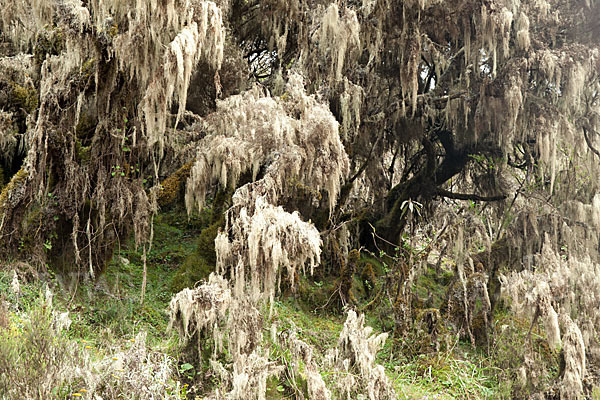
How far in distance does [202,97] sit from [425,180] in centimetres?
419

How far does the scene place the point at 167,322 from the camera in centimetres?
600

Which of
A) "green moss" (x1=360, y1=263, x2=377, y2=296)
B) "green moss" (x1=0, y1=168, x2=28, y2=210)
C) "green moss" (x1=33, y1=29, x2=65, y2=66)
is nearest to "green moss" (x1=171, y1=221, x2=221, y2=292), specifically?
"green moss" (x1=0, y1=168, x2=28, y2=210)

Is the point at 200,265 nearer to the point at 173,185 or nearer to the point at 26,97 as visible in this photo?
the point at 173,185

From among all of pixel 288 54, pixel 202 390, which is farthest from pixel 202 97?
pixel 202 390

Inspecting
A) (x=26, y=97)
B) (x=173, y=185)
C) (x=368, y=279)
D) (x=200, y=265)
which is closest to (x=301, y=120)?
(x=173, y=185)

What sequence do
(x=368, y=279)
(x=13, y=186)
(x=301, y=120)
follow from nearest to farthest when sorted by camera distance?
1. (x=13, y=186)
2. (x=301, y=120)
3. (x=368, y=279)

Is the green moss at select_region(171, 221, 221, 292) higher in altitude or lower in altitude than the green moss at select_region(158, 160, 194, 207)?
lower

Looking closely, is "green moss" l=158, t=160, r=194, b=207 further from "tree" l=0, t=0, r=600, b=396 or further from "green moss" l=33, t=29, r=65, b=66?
"green moss" l=33, t=29, r=65, b=66

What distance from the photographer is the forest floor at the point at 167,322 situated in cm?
489

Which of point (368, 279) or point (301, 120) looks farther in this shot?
point (368, 279)

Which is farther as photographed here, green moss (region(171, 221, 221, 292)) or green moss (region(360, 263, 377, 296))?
green moss (region(360, 263, 377, 296))

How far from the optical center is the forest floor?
4887 millimetres

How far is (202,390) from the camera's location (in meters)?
4.59

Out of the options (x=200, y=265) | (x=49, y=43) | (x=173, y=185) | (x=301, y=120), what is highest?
(x=49, y=43)
